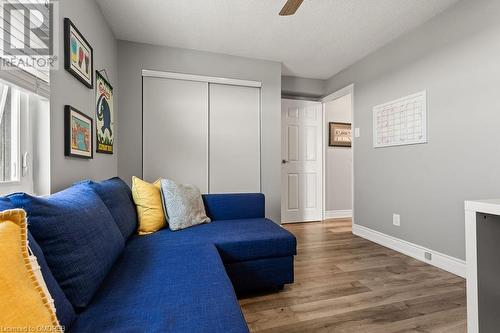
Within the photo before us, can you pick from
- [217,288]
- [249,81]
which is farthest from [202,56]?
[217,288]

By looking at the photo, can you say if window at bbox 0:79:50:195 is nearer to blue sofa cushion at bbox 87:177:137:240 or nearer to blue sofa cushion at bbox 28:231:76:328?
blue sofa cushion at bbox 87:177:137:240

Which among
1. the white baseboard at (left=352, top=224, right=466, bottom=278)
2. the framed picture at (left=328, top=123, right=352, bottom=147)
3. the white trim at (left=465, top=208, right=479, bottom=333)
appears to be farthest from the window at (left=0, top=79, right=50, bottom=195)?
the framed picture at (left=328, top=123, right=352, bottom=147)

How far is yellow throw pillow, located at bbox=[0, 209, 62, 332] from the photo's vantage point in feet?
1.57

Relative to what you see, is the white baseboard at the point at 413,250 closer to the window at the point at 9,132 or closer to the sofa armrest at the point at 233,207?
the sofa armrest at the point at 233,207

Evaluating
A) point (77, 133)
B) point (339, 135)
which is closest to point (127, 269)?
point (77, 133)

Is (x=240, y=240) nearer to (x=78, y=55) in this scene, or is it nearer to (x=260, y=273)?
(x=260, y=273)

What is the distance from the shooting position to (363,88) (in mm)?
3135

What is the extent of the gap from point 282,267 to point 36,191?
5.48 feet

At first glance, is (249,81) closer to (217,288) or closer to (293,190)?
(293,190)

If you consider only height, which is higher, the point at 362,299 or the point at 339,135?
the point at 339,135

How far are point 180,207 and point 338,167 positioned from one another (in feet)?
10.8

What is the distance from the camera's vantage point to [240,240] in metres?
1.67

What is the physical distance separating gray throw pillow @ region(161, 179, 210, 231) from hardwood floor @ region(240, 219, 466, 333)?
2.48ft

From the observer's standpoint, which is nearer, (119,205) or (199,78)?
(119,205)
